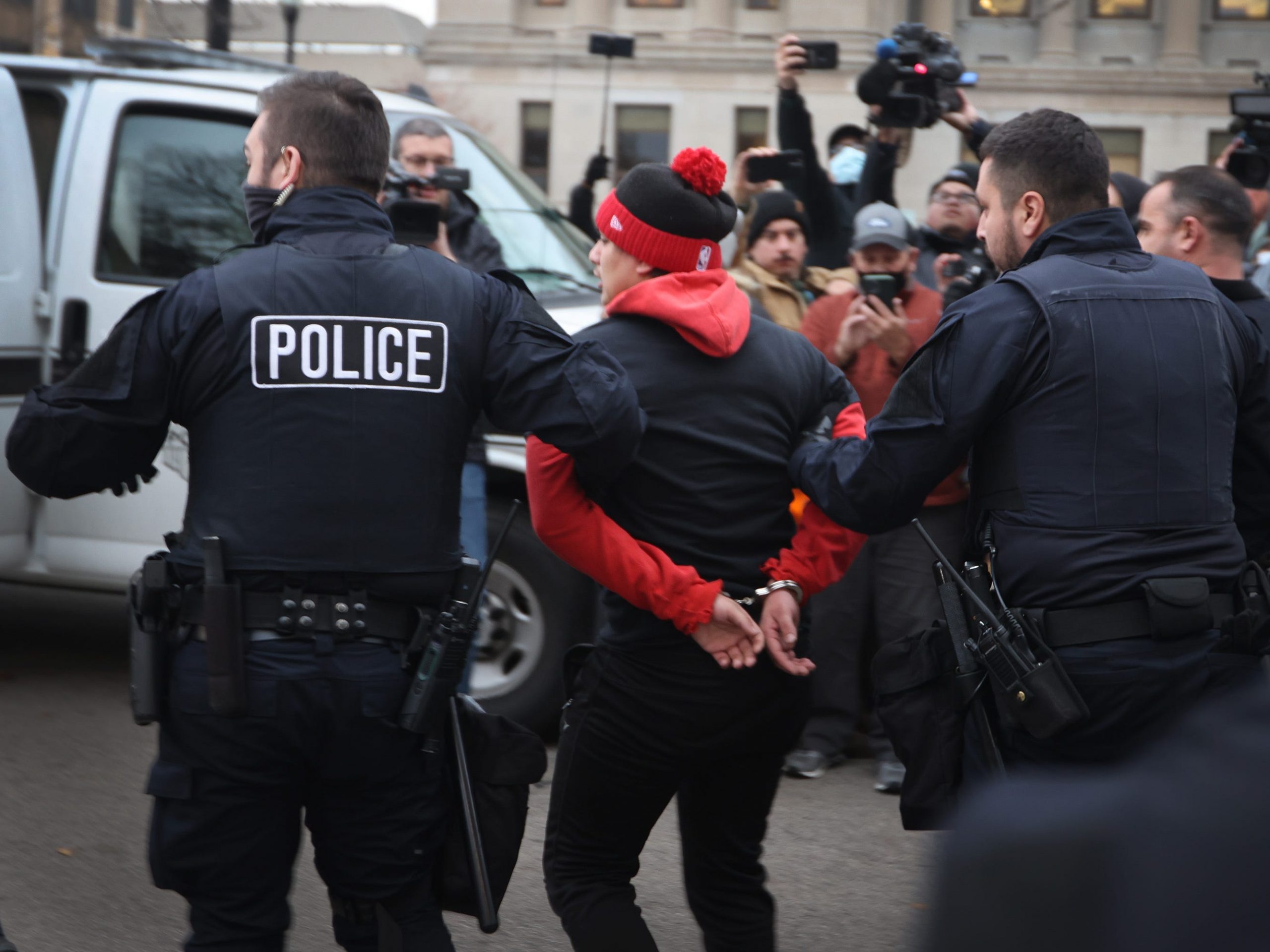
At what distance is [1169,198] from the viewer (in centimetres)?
392

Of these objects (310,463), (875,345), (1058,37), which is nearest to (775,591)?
(310,463)

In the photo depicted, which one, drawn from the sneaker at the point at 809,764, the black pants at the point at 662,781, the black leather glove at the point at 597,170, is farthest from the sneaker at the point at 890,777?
the black leather glove at the point at 597,170

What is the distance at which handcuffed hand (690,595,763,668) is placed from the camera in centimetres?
293

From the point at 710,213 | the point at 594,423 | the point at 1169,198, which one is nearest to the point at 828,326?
the point at 1169,198

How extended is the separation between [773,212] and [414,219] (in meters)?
1.74

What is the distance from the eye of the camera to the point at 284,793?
2633mm

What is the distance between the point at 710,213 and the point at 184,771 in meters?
1.46

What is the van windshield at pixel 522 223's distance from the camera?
18.6 ft

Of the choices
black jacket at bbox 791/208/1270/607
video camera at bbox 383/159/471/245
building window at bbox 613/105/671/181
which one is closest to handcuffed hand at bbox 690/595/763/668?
black jacket at bbox 791/208/1270/607

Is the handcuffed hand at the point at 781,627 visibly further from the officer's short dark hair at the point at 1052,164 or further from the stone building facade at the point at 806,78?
the stone building facade at the point at 806,78

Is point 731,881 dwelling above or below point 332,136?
below

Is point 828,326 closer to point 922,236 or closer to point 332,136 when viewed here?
point 922,236

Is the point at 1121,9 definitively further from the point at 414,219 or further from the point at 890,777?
the point at 414,219

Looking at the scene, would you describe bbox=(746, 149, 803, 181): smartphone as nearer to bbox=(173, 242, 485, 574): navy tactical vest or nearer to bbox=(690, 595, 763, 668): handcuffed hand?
bbox=(690, 595, 763, 668): handcuffed hand
